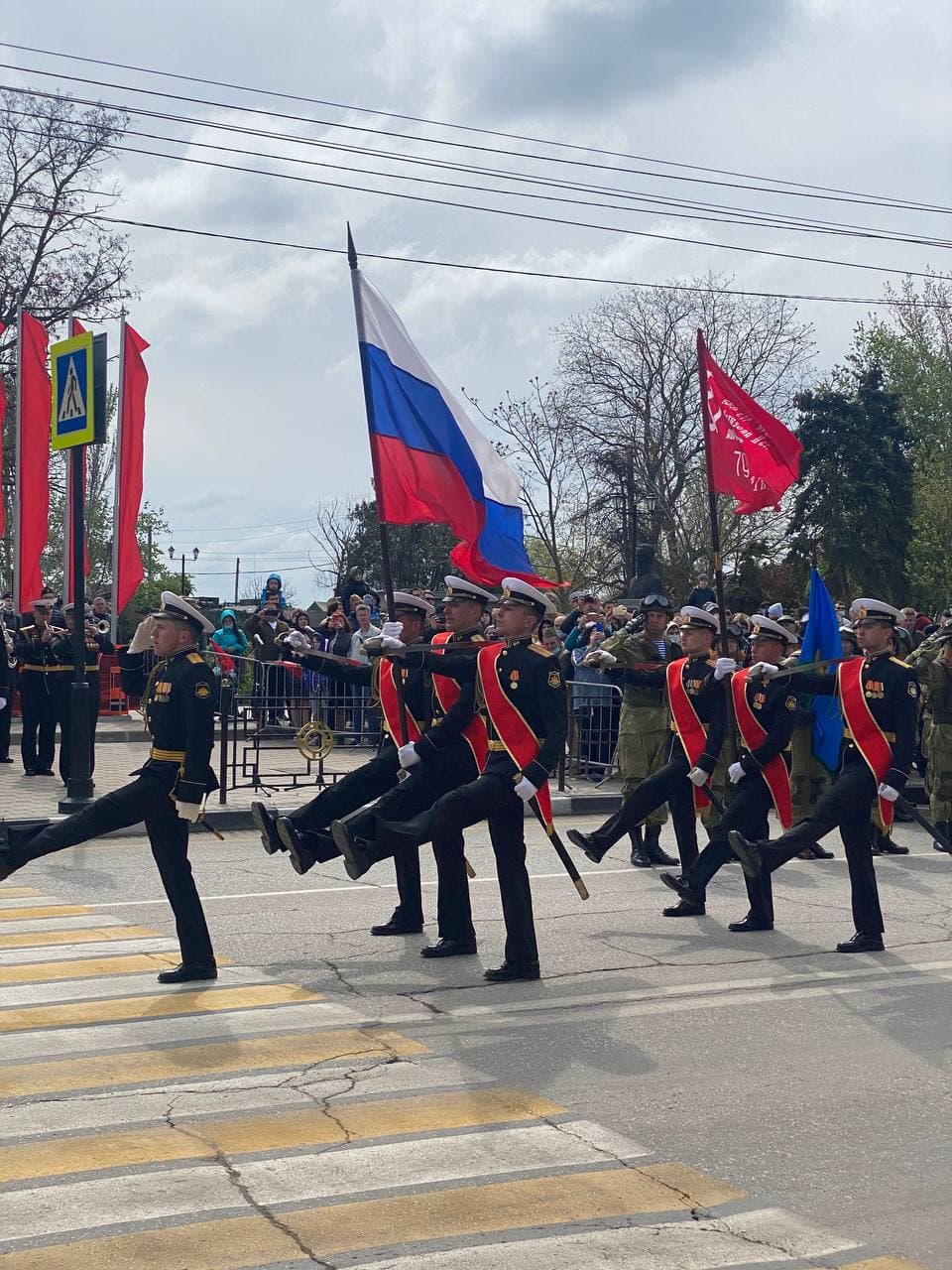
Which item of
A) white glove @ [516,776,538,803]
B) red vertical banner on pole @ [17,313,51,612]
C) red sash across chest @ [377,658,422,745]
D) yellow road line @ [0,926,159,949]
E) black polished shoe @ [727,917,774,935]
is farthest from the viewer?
red vertical banner on pole @ [17,313,51,612]

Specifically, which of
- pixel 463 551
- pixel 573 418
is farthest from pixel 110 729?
pixel 573 418

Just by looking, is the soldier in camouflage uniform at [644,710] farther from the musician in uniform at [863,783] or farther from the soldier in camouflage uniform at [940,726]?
the musician in uniform at [863,783]

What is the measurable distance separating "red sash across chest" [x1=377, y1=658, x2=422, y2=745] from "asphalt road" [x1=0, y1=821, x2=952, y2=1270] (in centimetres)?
116

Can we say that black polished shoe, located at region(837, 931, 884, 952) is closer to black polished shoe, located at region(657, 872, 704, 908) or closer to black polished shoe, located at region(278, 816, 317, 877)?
black polished shoe, located at region(657, 872, 704, 908)

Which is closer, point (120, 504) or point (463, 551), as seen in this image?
point (463, 551)

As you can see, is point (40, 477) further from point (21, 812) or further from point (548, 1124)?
point (548, 1124)

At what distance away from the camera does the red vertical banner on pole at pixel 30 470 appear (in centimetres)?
1775

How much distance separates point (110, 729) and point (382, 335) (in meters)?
12.4

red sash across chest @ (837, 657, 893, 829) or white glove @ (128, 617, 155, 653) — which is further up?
white glove @ (128, 617, 155, 653)

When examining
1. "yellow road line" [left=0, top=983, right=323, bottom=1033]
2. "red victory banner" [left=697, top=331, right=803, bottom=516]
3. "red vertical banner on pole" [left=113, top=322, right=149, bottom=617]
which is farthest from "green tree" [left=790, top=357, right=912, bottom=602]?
"yellow road line" [left=0, top=983, right=323, bottom=1033]

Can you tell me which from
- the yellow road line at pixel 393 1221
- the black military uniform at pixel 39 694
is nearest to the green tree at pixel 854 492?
the black military uniform at pixel 39 694

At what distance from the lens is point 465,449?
10.6m

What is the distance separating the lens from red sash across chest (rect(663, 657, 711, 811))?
10133 millimetres

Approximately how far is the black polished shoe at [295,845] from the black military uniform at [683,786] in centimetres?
173
